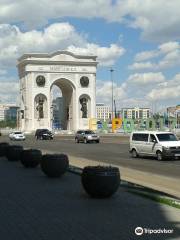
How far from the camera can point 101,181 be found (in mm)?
13836

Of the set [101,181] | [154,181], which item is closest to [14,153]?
[154,181]

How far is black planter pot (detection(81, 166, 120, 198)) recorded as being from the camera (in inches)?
546

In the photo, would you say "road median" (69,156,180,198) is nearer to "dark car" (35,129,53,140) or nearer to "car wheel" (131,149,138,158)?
"car wheel" (131,149,138,158)

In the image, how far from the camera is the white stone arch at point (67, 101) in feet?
418

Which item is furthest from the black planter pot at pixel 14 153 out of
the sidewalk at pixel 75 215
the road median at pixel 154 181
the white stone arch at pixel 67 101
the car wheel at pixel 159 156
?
the white stone arch at pixel 67 101

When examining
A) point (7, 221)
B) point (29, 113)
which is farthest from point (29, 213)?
point (29, 113)

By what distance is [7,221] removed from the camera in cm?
1102

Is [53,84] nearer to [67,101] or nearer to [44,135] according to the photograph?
[67,101]

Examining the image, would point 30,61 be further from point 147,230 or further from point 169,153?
point 147,230

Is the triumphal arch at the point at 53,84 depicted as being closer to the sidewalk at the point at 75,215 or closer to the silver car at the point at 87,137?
the silver car at the point at 87,137

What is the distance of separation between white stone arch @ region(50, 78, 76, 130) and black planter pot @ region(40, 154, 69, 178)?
346ft

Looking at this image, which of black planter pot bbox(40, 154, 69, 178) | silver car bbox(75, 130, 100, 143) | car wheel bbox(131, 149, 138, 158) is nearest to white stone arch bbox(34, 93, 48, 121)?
silver car bbox(75, 130, 100, 143)

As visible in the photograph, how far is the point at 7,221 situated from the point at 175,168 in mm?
15734

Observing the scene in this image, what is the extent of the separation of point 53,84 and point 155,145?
317 feet
